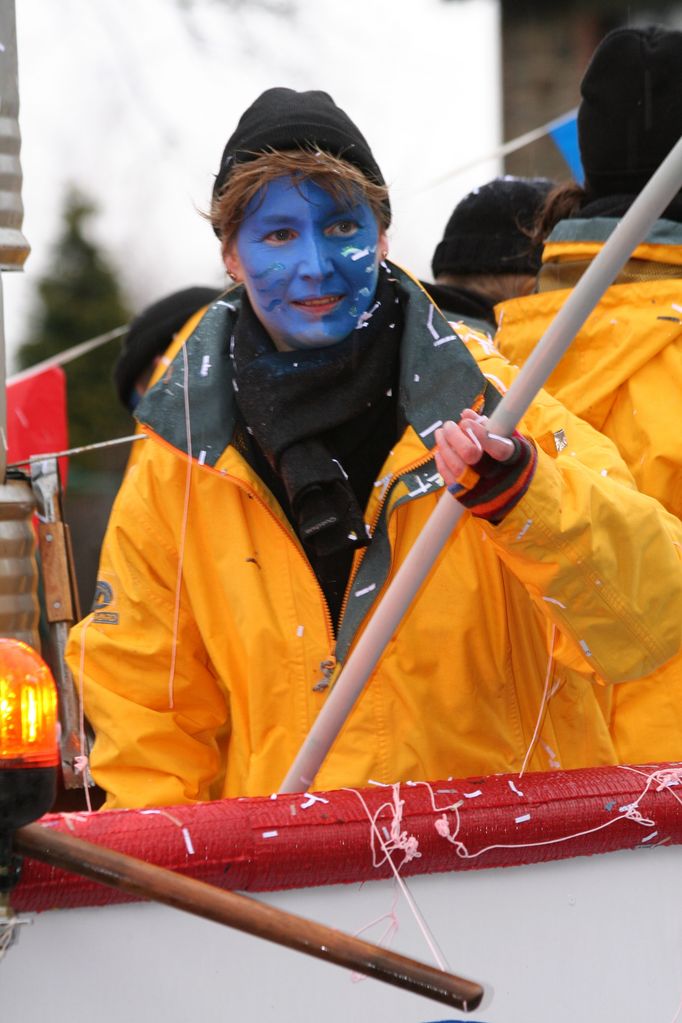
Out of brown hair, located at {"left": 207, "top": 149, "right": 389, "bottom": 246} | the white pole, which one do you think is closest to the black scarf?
brown hair, located at {"left": 207, "top": 149, "right": 389, "bottom": 246}

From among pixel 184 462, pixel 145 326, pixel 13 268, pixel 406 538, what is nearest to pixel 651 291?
pixel 406 538

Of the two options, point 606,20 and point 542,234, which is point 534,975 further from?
point 606,20

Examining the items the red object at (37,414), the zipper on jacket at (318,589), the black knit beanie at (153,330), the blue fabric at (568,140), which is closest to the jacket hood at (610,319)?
the zipper on jacket at (318,589)

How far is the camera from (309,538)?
2289 mm

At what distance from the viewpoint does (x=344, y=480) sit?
2.32 m

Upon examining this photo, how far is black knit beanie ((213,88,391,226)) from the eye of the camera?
2402mm

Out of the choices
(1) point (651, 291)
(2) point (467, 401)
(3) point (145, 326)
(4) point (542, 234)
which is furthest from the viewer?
(3) point (145, 326)

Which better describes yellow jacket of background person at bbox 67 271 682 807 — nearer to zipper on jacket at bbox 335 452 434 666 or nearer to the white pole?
zipper on jacket at bbox 335 452 434 666

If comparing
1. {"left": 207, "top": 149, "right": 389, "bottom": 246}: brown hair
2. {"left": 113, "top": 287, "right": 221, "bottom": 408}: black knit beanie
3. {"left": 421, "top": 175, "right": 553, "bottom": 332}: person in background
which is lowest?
{"left": 113, "top": 287, "right": 221, "bottom": 408}: black knit beanie

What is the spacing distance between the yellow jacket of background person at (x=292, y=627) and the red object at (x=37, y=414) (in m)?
2.16

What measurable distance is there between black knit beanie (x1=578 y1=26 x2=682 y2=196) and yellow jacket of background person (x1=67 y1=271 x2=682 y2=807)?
60cm

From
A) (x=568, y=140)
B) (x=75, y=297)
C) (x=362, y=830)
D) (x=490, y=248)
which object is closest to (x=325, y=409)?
(x=362, y=830)

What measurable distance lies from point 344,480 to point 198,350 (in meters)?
0.42

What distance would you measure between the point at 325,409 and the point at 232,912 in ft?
3.50
